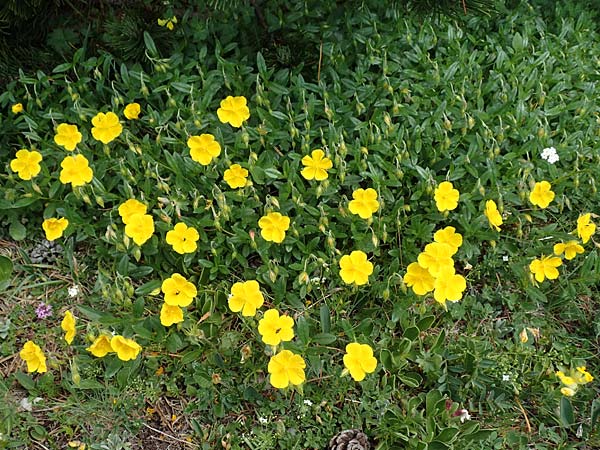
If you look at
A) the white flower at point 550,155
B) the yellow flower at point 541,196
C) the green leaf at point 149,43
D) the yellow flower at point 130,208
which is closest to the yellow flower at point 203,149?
the yellow flower at point 130,208

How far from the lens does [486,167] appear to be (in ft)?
8.87

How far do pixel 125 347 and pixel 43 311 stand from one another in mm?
519

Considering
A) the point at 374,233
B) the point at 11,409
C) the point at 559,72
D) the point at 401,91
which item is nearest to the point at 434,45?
the point at 401,91

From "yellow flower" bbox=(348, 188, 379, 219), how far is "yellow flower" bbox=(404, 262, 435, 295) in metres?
0.31

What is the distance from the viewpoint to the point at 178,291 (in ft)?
7.42

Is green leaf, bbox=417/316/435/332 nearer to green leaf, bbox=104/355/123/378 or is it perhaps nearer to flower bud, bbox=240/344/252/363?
flower bud, bbox=240/344/252/363

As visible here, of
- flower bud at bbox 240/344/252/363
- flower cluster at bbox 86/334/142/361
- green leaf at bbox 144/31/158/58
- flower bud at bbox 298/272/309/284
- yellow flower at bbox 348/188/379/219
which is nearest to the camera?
flower cluster at bbox 86/334/142/361

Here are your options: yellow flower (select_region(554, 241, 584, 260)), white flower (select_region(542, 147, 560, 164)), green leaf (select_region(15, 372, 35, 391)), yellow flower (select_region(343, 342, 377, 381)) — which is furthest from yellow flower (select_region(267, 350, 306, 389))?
white flower (select_region(542, 147, 560, 164))

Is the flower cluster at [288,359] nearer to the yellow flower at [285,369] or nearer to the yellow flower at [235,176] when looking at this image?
the yellow flower at [285,369]

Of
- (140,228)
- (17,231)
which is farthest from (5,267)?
(140,228)

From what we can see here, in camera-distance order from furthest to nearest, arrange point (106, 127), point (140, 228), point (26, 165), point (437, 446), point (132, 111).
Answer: point (132, 111), point (106, 127), point (26, 165), point (140, 228), point (437, 446)

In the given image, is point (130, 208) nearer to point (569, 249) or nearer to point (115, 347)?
point (115, 347)

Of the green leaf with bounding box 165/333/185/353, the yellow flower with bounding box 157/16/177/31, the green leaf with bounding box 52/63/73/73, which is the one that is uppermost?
the yellow flower with bounding box 157/16/177/31

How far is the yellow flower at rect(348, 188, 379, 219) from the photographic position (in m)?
2.46
